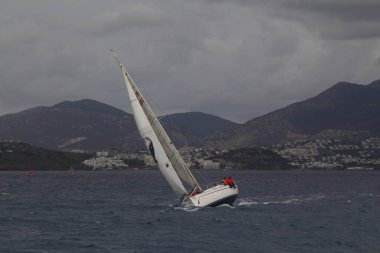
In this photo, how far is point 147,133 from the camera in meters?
69.2

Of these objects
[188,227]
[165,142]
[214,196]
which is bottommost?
→ [188,227]

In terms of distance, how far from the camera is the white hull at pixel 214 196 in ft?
230

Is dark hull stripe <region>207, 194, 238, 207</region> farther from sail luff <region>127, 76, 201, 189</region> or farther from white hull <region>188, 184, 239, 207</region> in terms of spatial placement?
sail luff <region>127, 76, 201, 189</region>

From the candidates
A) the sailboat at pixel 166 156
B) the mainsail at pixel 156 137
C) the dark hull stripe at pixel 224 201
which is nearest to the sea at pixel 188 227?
the dark hull stripe at pixel 224 201

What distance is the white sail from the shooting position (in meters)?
69.2

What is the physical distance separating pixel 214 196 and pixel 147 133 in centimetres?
907

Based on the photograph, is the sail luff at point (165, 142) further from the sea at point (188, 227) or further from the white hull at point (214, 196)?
the sea at point (188, 227)

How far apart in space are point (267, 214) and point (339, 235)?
1526 cm

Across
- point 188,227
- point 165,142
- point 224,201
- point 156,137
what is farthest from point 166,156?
point 188,227

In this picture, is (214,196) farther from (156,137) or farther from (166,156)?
(156,137)

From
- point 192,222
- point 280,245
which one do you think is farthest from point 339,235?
point 192,222

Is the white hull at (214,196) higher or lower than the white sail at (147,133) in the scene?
lower

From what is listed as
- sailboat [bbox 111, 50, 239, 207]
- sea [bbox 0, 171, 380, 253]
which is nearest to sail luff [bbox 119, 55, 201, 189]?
sailboat [bbox 111, 50, 239, 207]

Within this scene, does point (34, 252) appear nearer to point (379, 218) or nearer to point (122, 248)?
point (122, 248)
